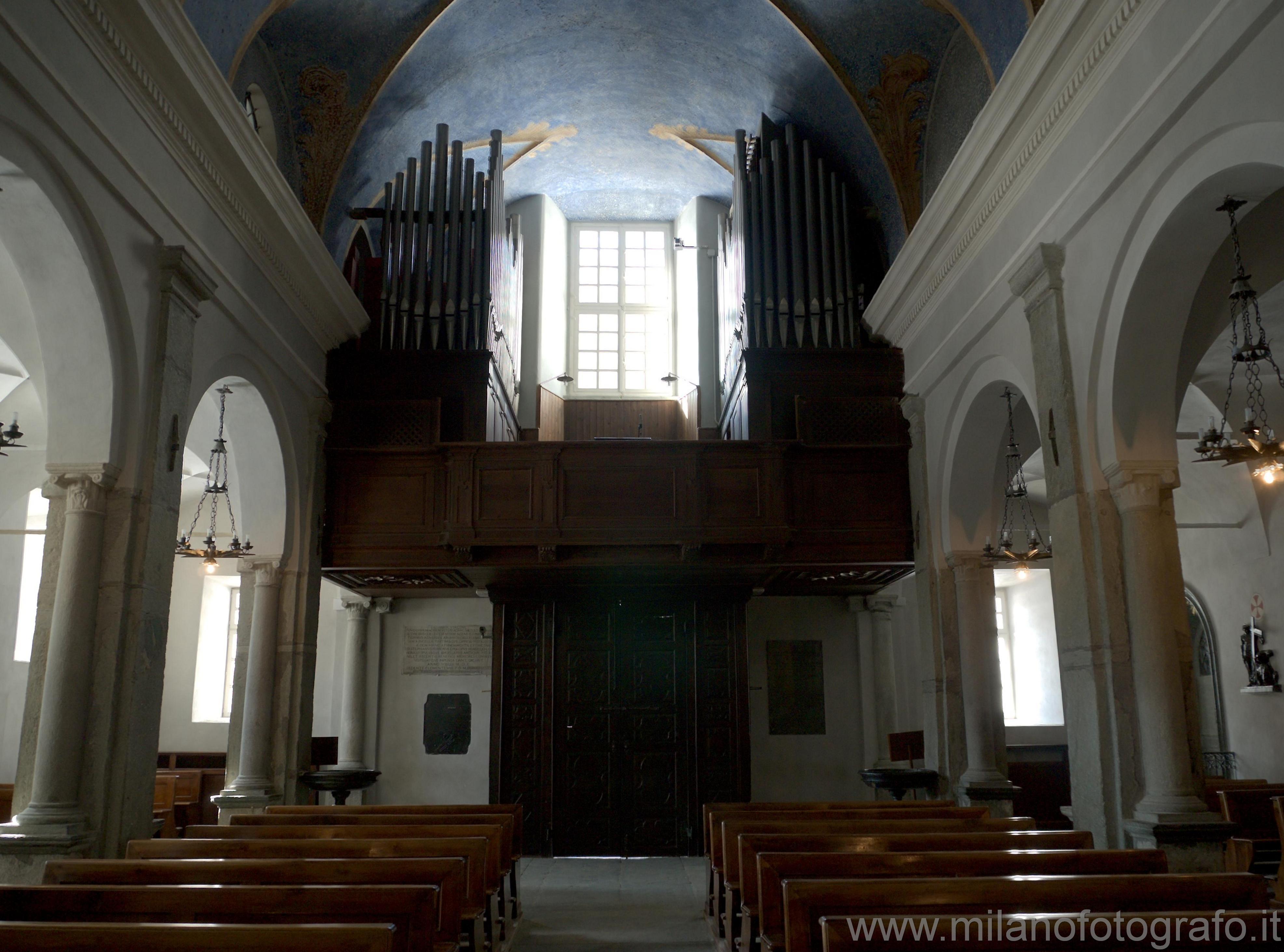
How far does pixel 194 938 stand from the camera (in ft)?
11.0

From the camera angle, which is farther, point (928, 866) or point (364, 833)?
point (364, 833)

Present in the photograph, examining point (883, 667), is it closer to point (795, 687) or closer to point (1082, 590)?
point (795, 687)

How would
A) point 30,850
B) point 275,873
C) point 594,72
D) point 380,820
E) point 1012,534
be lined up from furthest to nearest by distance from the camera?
1. point 594,72
2. point 1012,534
3. point 380,820
4. point 30,850
5. point 275,873

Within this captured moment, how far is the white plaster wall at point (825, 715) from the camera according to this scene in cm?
1356

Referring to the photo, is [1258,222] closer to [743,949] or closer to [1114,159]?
[1114,159]

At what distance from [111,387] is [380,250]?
6162 millimetres

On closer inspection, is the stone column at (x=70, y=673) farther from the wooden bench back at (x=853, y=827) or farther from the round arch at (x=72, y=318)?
the wooden bench back at (x=853, y=827)

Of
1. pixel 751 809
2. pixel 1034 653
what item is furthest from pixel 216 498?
pixel 1034 653

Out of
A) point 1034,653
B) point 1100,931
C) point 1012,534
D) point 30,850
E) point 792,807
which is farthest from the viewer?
point 1034,653

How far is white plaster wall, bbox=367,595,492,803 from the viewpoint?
13.7m

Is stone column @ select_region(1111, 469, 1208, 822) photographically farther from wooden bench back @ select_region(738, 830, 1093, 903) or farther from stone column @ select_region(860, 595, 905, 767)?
stone column @ select_region(860, 595, 905, 767)

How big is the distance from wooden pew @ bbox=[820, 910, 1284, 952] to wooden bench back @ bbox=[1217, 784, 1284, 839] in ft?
20.8

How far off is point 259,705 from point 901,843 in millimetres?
6303

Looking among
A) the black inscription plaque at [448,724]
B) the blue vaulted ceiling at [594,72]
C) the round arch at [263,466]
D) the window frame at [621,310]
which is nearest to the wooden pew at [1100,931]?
the blue vaulted ceiling at [594,72]
